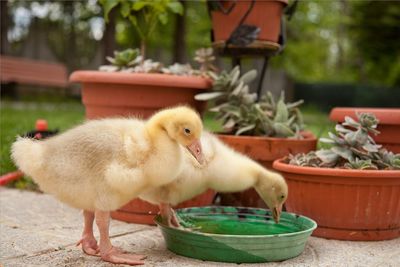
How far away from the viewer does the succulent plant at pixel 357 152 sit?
10.9 ft

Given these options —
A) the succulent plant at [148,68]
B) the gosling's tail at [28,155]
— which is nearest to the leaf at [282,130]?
the succulent plant at [148,68]

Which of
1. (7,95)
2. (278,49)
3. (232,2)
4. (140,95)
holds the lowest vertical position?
(7,95)

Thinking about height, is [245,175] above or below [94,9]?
below

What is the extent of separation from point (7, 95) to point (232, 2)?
12.8 metres

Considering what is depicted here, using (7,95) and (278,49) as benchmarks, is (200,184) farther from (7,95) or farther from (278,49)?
(7,95)

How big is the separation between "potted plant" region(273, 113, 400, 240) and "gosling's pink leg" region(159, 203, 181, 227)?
76 centimetres

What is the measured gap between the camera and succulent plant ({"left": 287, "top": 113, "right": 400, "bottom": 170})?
3.31 meters

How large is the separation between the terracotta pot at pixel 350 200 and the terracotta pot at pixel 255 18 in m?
1.23

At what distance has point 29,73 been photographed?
15.5m

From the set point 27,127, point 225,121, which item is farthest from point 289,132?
point 27,127

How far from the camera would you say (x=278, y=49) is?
4312mm

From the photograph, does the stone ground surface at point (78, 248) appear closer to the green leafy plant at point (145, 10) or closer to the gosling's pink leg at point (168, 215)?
the gosling's pink leg at point (168, 215)

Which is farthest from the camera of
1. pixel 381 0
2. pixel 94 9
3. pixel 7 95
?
pixel 381 0

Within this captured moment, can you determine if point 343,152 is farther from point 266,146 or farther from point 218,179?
point 218,179
